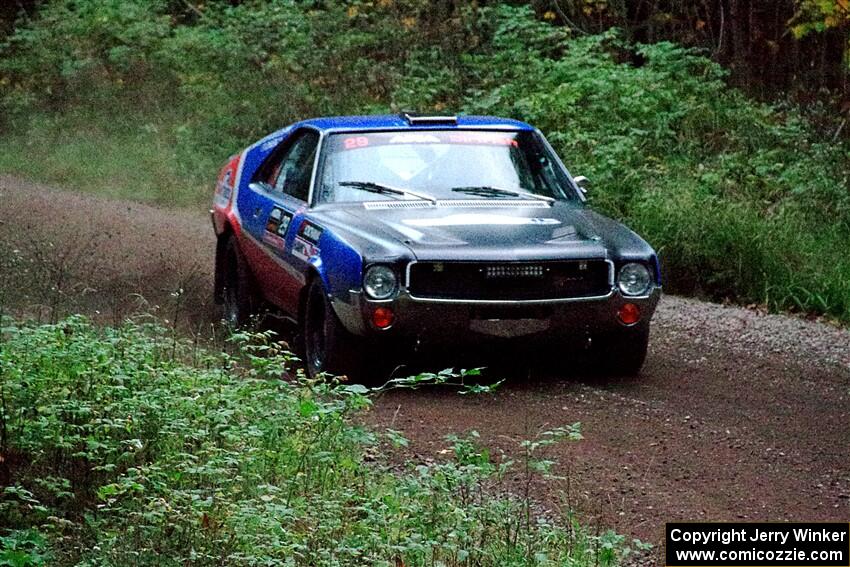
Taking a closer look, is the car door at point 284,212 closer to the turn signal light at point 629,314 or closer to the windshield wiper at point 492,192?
the windshield wiper at point 492,192

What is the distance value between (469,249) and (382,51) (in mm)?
12520

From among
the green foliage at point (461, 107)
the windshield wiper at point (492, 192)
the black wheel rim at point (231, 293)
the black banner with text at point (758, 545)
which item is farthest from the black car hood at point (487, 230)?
the green foliage at point (461, 107)

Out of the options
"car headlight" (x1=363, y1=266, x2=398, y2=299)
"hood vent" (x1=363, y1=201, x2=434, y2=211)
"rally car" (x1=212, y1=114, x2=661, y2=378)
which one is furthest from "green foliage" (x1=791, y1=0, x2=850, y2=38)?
"car headlight" (x1=363, y1=266, x2=398, y2=299)

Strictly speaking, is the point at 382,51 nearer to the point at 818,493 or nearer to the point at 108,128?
the point at 108,128

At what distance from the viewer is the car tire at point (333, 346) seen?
834 centimetres

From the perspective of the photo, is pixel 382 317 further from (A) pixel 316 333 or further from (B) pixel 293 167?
(B) pixel 293 167

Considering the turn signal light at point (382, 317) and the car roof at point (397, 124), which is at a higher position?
the car roof at point (397, 124)

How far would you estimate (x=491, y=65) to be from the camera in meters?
18.7

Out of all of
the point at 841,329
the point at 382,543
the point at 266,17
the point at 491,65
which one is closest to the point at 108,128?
the point at 266,17

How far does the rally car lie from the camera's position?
8.13 metres

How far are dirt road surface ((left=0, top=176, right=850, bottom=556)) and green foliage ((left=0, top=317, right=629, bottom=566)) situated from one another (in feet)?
1.09

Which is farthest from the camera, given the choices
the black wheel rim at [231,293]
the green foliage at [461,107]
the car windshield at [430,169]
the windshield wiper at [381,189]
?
the green foliage at [461,107]

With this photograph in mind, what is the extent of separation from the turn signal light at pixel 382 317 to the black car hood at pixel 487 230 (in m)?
0.33

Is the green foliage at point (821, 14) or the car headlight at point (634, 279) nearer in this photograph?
the car headlight at point (634, 279)
